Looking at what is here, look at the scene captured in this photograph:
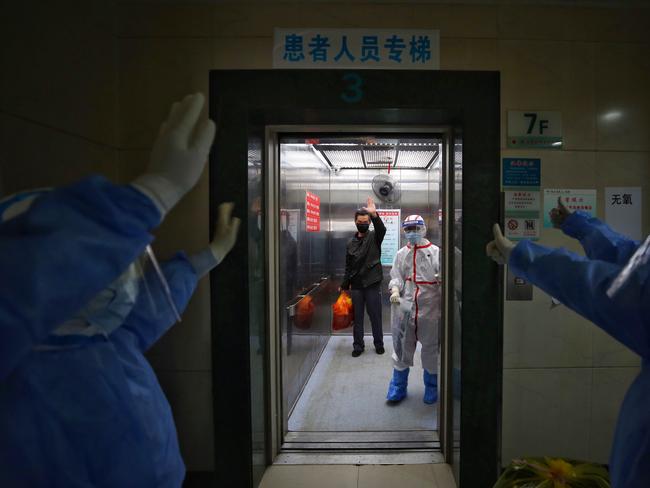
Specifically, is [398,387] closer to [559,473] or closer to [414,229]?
[414,229]

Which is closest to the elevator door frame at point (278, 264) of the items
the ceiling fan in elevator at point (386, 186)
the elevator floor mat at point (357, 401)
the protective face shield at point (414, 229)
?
the elevator floor mat at point (357, 401)

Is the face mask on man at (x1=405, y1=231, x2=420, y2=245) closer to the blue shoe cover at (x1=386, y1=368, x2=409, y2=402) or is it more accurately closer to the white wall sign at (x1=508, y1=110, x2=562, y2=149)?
the blue shoe cover at (x1=386, y1=368, x2=409, y2=402)

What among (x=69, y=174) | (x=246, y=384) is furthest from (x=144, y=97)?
(x=246, y=384)

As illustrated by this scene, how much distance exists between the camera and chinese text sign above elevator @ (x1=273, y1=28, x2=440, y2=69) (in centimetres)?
179

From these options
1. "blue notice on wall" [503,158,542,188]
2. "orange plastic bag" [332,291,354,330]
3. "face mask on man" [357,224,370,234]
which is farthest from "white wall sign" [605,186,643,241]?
"orange plastic bag" [332,291,354,330]

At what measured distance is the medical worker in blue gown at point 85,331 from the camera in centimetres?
63

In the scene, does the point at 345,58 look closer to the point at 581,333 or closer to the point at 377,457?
the point at 581,333

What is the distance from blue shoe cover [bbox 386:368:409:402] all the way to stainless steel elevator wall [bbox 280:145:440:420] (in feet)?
2.75

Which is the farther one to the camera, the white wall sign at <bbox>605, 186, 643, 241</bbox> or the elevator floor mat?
the elevator floor mat

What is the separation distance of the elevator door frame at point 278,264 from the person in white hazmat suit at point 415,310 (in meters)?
0.69

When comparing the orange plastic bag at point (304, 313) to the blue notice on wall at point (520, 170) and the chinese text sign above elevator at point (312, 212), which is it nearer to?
the chinese text sign above elevator at point (312, 212)

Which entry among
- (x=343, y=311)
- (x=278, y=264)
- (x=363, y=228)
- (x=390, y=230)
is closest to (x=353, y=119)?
(x=278, y=264)

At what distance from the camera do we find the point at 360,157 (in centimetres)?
396

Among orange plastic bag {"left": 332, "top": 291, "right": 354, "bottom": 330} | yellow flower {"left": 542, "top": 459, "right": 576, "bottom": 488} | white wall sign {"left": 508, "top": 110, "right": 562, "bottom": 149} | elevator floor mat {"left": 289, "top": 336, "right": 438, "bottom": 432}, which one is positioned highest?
white wall sign {"left": 508, "top": 110, "right": 562, "bottom": 149}
